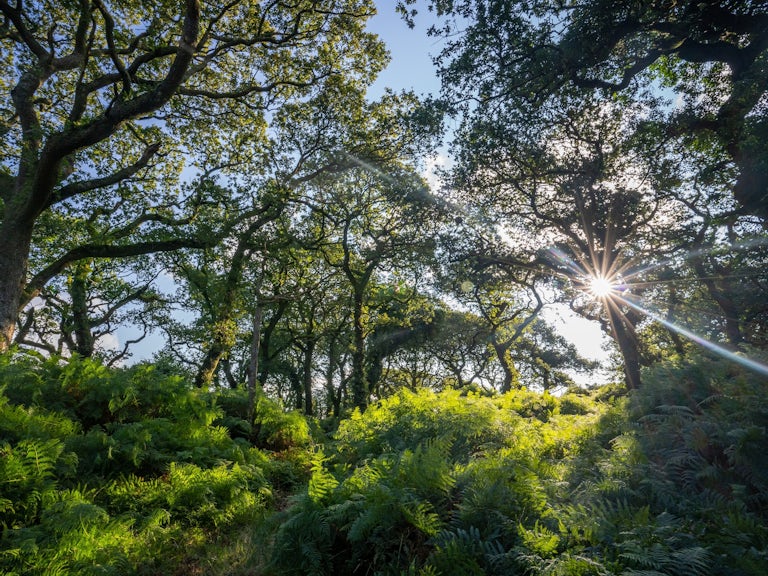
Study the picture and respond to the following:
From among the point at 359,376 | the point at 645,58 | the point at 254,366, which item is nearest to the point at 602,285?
the point at 645,58

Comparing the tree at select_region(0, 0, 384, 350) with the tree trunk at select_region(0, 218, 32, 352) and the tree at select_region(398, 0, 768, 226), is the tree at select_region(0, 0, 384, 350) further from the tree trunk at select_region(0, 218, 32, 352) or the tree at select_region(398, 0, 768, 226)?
the tree at select_region(398, 0, 768, 226)

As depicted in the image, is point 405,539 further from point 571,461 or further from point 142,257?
point 142,257

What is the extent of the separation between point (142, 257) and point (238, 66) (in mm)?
12350

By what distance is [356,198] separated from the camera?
59.6 ft

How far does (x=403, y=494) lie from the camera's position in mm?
3699

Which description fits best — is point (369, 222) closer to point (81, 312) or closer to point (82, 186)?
point (82, 186)

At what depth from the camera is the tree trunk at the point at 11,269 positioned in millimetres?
9594

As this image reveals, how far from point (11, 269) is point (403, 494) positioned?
39.0 feet

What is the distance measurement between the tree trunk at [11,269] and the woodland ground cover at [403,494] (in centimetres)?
337

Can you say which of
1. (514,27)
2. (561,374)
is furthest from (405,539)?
(561,374)

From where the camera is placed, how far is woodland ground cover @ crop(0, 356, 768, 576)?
9.89 ft

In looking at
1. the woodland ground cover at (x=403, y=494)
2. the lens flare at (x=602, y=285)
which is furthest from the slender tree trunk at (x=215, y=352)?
the lens flare at (x=602, y=285)

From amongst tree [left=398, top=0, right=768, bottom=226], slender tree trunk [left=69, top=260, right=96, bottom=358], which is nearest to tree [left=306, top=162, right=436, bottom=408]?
tree [left=398, top=0, right=768, bottom=226]

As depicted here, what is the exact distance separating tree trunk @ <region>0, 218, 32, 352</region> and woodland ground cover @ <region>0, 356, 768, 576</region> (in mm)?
3370
